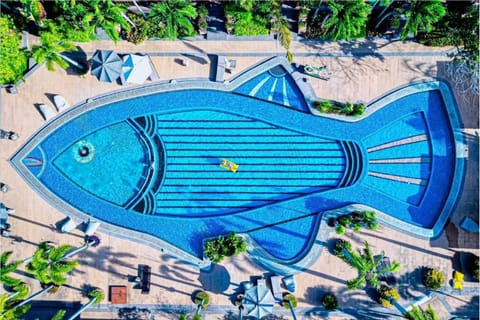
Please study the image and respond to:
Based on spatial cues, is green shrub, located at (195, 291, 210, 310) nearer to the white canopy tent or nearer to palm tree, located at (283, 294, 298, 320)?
palm tree, located at (283, 294, 298, 320)

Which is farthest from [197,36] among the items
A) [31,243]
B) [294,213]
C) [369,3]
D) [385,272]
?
[385,272]

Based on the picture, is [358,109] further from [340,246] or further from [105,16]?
[105,16]

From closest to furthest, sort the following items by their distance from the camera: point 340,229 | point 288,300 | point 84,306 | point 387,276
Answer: point 84,306 → point 340,229 → point 288,300 → point 387,276

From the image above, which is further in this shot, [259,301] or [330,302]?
[330,302]

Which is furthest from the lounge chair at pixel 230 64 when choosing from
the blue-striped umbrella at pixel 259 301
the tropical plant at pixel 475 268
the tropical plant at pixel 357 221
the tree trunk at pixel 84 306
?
the tropical plant at pixel 475 268

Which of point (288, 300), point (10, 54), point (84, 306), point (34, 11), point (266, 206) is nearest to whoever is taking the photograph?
point (10, 54)

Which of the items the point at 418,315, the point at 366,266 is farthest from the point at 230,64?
the point at 418,315

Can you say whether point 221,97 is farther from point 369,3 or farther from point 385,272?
point 385,272
